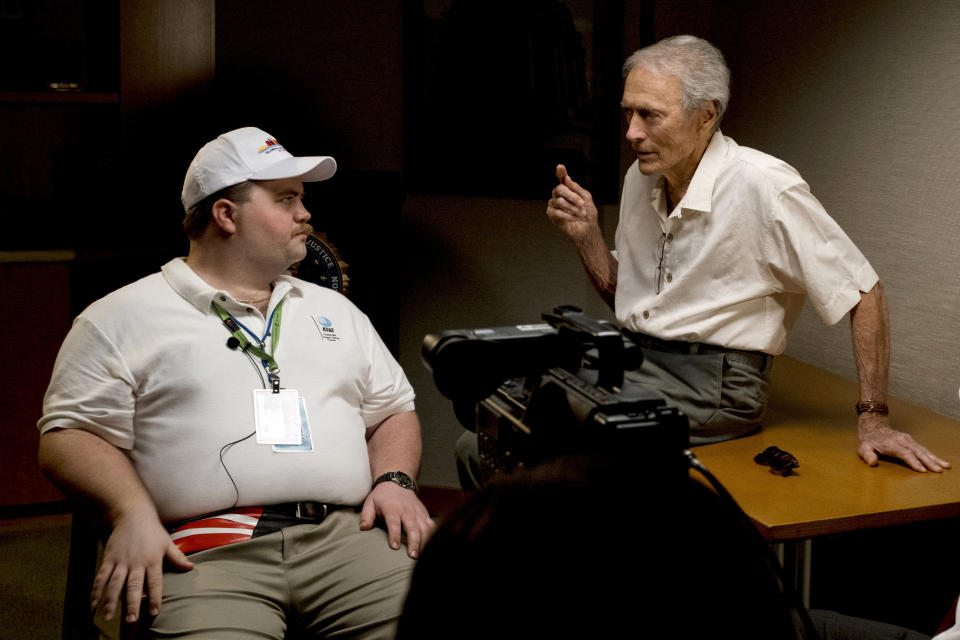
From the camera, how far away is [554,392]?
3.46ft

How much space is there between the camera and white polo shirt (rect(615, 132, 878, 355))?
2.05m

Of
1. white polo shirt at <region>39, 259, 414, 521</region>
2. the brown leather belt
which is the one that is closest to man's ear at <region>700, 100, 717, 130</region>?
the brown leather belt

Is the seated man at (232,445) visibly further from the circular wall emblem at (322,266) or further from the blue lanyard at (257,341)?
the circular wall emblem at (322,266)

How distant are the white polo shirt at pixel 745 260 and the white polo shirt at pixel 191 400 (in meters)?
0.82

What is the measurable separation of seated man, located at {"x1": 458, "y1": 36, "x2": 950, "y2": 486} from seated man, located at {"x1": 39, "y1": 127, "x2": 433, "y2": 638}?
0.49 m

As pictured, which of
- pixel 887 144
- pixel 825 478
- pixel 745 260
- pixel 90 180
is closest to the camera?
pixel 825 478

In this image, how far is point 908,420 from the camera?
2301 millimetres

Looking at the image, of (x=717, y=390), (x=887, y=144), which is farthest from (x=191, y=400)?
(x=887, y=144)

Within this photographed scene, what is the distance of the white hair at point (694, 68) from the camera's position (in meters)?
2.18

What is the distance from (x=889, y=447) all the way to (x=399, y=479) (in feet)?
3.36

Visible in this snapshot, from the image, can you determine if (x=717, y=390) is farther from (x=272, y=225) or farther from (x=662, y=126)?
(x=272, y=225)

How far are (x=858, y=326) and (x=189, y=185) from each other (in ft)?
4.85

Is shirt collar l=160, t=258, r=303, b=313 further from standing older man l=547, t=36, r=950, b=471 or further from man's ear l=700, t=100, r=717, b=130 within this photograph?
man's ear l=700, t=100, r=717, b=130

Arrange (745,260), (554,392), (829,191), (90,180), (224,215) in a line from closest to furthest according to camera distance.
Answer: (554,392) → (224,215) → (745,260) → (829,191) → (90,180)
